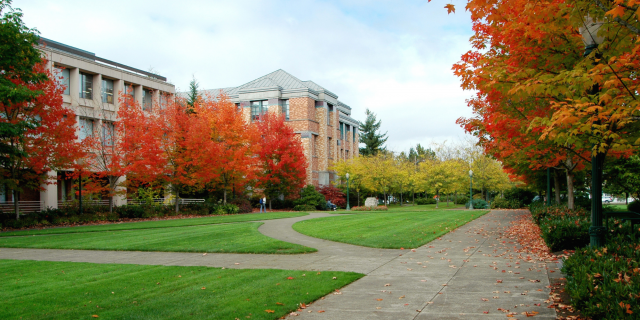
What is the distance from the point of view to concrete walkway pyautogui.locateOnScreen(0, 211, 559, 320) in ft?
20.4

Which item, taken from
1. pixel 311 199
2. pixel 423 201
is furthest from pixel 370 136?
pixel 311 199

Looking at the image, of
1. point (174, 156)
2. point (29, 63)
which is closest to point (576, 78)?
point (29, 63)

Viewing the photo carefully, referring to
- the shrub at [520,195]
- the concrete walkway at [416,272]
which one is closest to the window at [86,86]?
the concrete walkway at [416,272]

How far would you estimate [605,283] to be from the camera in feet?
17.3

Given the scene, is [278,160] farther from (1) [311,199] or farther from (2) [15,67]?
(2) [15,67]

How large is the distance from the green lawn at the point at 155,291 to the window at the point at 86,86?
27400mm

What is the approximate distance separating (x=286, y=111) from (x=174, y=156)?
22638 mm

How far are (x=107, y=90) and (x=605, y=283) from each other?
37.6 m

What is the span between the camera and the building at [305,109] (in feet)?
167

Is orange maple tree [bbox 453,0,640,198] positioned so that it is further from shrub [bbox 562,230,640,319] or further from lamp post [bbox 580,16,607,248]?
shrub [bbox 562,230,640,319]

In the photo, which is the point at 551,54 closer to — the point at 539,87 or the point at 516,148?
the point at 539,87

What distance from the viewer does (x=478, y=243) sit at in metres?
13.4

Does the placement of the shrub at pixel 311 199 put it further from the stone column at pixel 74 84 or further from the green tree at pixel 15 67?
the green tree at pixel 15 67

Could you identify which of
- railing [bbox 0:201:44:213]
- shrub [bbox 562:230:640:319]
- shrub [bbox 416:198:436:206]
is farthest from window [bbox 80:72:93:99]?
shrub [bbox 416:198:436:206]
